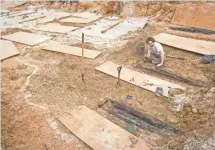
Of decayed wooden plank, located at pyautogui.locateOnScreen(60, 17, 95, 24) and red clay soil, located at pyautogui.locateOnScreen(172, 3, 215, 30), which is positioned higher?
red clay soil, located at pyautogui.locateOnScreen(172, 3, 215, 30)

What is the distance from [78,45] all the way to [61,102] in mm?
3104

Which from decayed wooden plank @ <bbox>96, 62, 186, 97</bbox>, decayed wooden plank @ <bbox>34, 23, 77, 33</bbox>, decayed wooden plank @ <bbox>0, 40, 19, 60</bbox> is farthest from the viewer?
decayed wooden plank @ <bbox>34, 23, 77, 33</bbox>

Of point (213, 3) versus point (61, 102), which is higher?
point (213, 3)

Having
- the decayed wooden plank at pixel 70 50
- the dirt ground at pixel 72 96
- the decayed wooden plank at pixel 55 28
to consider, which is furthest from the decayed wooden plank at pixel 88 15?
the dirt ground at pixel 72 96

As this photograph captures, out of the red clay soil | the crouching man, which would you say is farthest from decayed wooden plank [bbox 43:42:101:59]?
the red clay soil

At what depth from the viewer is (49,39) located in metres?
8.27

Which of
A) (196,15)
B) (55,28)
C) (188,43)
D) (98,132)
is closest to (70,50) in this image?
(55,28)

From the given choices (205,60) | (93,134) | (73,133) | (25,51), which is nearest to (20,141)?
(73,133)

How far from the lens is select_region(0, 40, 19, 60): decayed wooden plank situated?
694cm

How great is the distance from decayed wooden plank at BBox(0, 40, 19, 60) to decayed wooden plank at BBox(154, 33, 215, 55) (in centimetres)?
434

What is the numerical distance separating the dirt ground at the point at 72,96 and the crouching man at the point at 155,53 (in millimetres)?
181

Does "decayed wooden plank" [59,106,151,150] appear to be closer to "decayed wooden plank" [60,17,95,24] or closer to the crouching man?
the crouching man

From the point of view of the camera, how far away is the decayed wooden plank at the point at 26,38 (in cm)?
800

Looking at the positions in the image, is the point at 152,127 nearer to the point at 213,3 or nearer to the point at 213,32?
the point at 213,32
